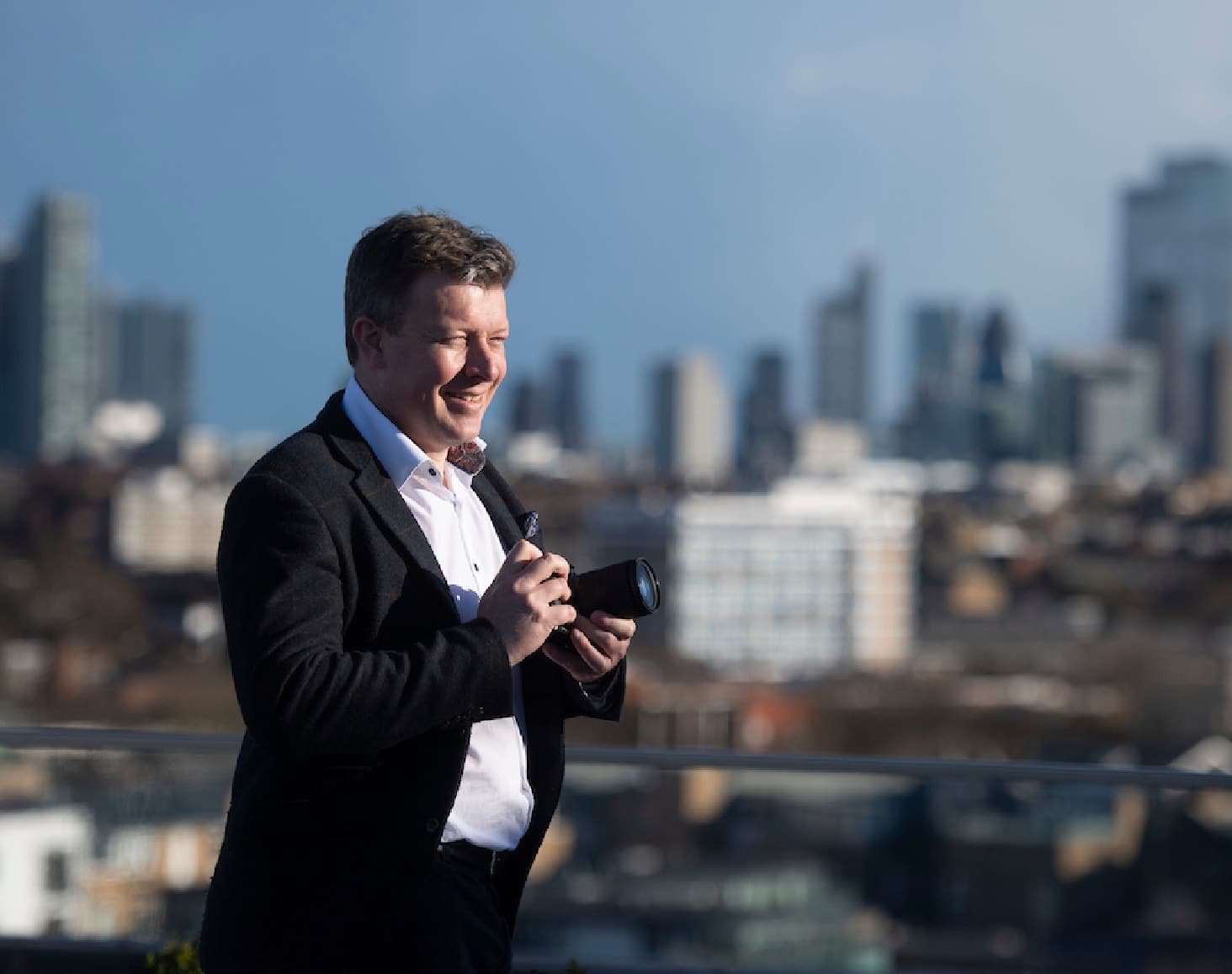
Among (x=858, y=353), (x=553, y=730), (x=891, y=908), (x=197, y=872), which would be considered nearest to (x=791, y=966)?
(x=197, y=872)

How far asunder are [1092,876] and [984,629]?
67.6m

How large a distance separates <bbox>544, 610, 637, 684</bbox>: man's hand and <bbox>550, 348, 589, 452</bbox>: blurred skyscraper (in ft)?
417

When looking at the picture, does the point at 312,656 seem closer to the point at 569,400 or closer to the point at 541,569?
the point at 541,569

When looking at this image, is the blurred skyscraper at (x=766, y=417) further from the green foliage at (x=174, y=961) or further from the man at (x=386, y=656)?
the man at (x=386, y=656)

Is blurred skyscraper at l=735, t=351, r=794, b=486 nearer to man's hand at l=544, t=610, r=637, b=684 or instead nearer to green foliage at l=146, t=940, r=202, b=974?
green foliage at l=146, t=940, r=202, b=974

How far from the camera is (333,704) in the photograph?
4.65 ft

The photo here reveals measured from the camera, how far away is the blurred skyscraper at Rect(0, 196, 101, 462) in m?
114

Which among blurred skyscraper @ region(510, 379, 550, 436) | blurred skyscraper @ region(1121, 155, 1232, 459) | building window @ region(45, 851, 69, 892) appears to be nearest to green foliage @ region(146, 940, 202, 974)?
building window @ region(45, 851, 69, 892)

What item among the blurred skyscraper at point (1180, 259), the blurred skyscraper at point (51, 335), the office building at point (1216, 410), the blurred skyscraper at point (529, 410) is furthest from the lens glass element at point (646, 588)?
the blurred skyscraper at point (1180, 259)

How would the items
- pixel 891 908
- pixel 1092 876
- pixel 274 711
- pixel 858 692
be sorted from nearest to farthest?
pixel 274 711 → pixel 891 908 → pixel 1092 876 → pixel 858 692

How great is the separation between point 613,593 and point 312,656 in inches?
10.8

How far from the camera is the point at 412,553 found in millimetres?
1530

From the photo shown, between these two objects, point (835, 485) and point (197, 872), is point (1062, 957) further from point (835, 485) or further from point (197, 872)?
point (835, 485)

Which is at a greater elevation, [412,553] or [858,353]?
[858,353]
